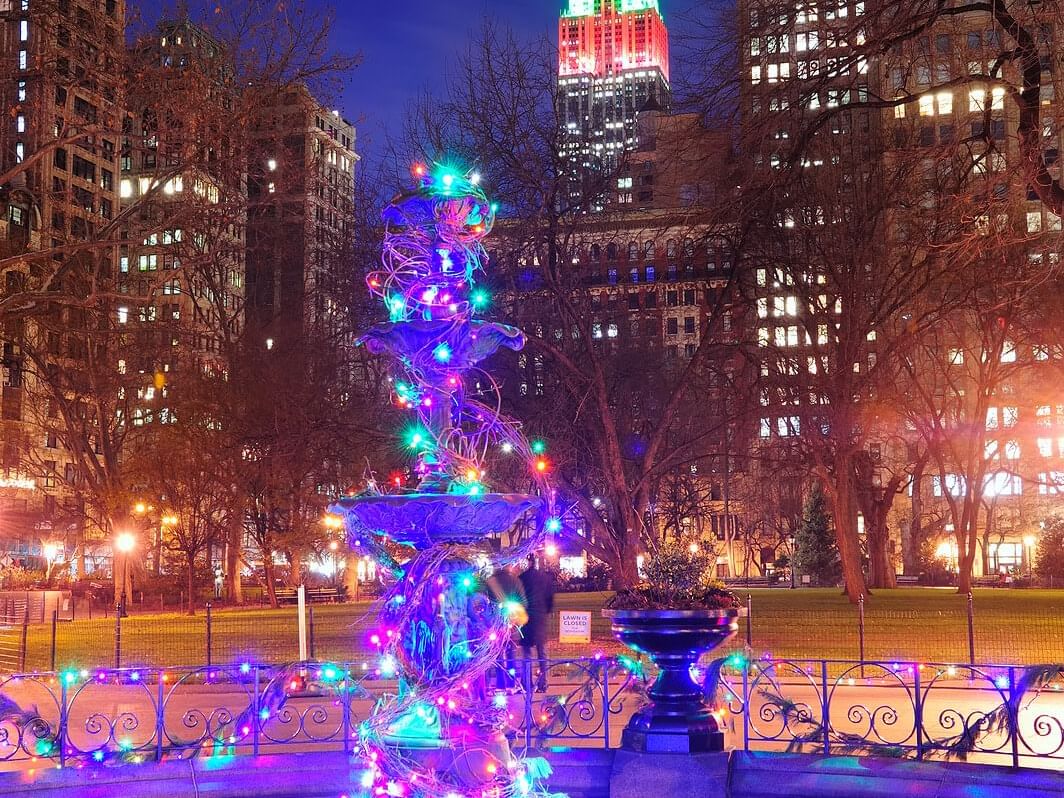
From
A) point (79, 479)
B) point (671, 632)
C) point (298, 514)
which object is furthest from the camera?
point (79, 479)

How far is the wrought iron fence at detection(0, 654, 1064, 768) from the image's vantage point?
10086mm

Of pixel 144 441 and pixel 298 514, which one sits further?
pixel 144 441

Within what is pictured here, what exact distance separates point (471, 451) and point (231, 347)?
35.9 m

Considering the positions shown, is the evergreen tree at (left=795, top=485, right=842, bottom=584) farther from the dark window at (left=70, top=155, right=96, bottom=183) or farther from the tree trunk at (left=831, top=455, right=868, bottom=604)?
the dark window at (left=70, top=155, right=96, bottom=183)

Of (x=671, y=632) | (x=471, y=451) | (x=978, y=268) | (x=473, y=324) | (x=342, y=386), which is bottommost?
(x=671, y=632)

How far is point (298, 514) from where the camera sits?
4950 centimetres

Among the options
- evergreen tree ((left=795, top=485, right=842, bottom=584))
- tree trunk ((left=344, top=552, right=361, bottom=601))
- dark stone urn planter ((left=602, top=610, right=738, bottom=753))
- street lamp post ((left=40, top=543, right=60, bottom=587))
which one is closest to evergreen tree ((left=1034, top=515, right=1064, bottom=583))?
evergreen tree ((left=795, top=485, right=842, bottom=584))

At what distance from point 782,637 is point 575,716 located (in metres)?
12.5

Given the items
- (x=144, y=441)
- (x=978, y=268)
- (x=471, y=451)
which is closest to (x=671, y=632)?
(x=471, y=451)

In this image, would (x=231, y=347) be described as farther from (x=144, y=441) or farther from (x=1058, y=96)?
(x=1058, y=96)

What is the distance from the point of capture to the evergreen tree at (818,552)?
69812 mm

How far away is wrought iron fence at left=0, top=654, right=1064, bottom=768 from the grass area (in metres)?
5.08

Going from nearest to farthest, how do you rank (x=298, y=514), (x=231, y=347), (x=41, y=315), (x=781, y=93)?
(x=781, y=93)
(x=41, y=315)
(x=231, y=347)
(x=298, y=514)

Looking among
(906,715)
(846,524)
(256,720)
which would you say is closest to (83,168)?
(846,524)
